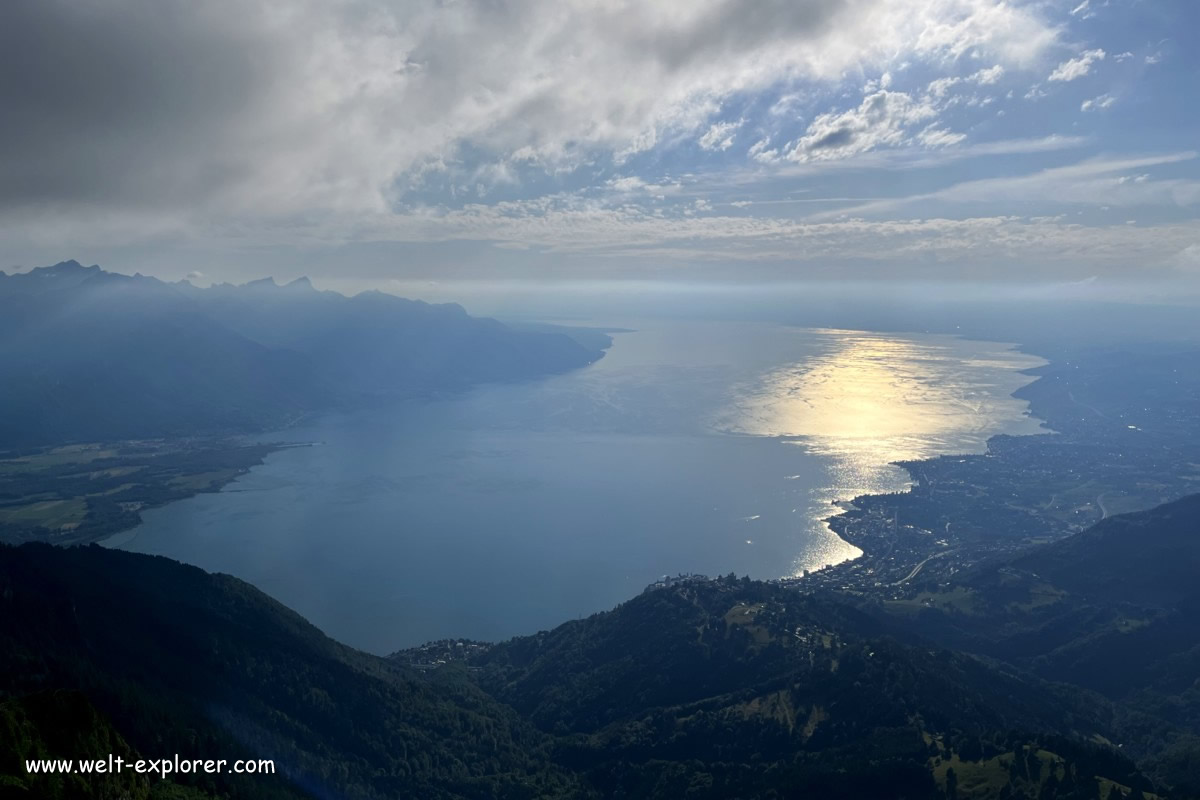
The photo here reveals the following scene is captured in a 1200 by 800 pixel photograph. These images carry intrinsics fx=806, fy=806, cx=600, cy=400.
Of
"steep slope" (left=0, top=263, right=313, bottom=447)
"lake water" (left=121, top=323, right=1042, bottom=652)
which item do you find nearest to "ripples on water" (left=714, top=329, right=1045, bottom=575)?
"lake water" (left=121, top=323, right=1042, bottom=652)

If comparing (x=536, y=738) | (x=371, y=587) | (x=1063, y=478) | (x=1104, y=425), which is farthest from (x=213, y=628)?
(x=1104, y=425)

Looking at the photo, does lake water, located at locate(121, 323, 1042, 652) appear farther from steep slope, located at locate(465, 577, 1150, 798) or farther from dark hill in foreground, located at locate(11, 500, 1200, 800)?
dark hill in foreground, located at locate(11, 500, 1200, 800)

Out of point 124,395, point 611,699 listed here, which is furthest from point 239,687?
point 124,395

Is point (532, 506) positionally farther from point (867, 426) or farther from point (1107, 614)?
point (867, 426)

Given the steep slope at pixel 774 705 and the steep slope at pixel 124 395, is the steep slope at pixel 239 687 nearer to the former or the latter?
the steep slope at pixel 774 705

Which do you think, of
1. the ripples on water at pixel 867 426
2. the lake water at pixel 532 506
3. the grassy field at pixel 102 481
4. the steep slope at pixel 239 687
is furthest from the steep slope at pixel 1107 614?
the grassy field at pixel 102 481

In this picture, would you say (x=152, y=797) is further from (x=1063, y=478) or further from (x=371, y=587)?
(x=1063, y=478)
